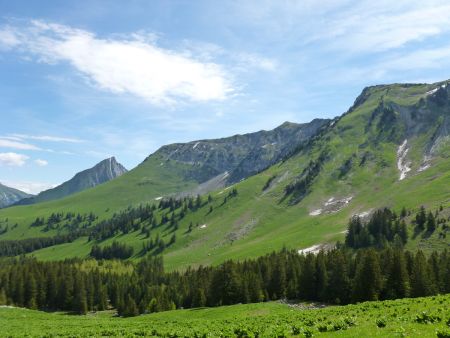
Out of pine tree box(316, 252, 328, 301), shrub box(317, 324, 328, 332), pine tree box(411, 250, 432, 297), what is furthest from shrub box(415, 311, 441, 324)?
pine tree box(316, 252, 328, 301)

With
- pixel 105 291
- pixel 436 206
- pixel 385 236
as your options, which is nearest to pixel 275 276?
pixel 105 291

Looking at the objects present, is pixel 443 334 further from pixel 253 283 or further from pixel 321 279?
pixel 253 283

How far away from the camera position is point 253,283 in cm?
9631

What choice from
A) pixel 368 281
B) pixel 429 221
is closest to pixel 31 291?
pixel 368 281

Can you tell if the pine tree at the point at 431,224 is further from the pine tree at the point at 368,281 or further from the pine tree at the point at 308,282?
the pine tree at the point at 368,281

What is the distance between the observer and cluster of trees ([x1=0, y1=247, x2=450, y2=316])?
7969cm

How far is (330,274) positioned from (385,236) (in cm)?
7866

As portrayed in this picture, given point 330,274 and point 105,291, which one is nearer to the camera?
point 330,274

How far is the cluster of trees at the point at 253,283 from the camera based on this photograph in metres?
79.7

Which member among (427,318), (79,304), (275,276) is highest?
(427,318)

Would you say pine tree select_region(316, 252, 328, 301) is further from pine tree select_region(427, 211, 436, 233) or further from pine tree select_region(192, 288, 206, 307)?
pine tree select_region(427, 211, 436, 233)

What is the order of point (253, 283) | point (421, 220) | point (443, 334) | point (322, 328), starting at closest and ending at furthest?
point (443, 334) → point (322, 328) → point (253, 283) → point (421, 220)

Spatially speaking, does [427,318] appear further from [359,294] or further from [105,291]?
[105,291]

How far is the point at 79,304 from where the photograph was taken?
12312 cm
